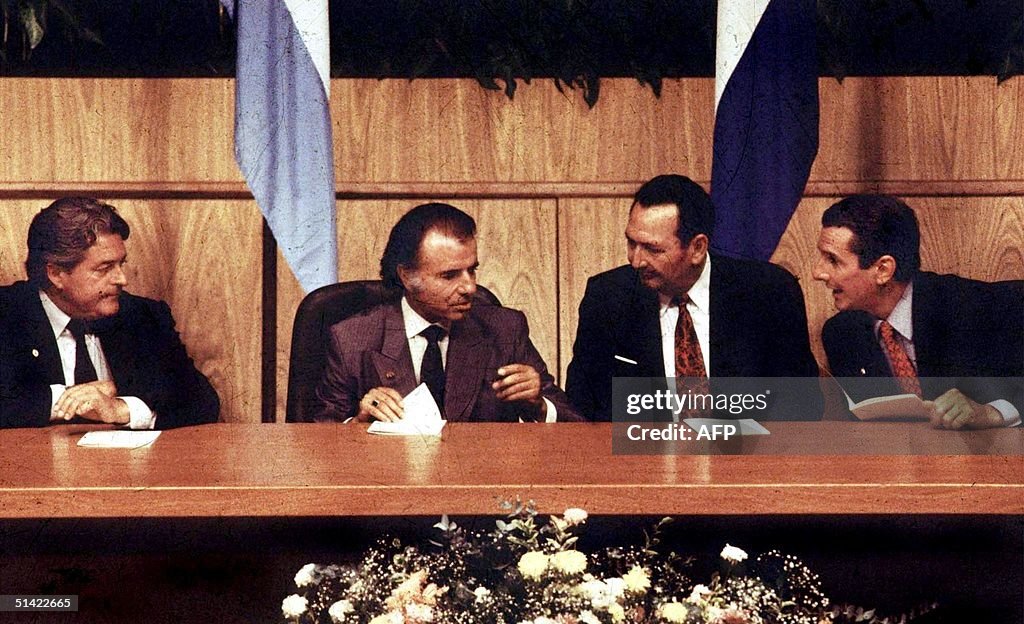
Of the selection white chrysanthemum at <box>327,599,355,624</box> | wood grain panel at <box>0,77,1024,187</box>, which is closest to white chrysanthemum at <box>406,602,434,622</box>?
white chrysanthemum at <box>327,599,355,624</box>

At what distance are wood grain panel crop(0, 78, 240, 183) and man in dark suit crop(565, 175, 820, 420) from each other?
140 centimetres

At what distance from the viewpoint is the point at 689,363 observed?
3604mm

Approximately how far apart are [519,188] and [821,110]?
105cm

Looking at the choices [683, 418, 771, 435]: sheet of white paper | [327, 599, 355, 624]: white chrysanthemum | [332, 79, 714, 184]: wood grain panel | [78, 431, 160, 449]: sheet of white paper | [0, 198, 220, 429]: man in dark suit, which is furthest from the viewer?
[332, 79, 714, 184]: wood grain panel

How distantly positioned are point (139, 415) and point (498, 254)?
50.2 inches

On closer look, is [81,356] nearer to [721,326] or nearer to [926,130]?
[721,326]

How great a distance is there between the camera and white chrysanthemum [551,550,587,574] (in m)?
2.25

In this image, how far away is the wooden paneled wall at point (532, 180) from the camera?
3617mm

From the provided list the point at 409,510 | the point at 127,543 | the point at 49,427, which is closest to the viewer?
the point at 409,510

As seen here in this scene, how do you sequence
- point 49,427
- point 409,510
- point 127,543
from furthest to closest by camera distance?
point 49,427
point 127,543
point 409,510

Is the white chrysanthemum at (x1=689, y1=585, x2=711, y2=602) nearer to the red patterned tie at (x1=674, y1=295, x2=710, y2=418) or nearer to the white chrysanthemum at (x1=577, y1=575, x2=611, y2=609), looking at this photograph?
the white chrysanthemum at (x1=577, y1=575, x2=611, y2=609)

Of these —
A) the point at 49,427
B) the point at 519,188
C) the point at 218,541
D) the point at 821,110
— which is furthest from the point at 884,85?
the point at 49,427

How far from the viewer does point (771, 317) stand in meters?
3.63

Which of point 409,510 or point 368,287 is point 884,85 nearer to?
point 368,287
